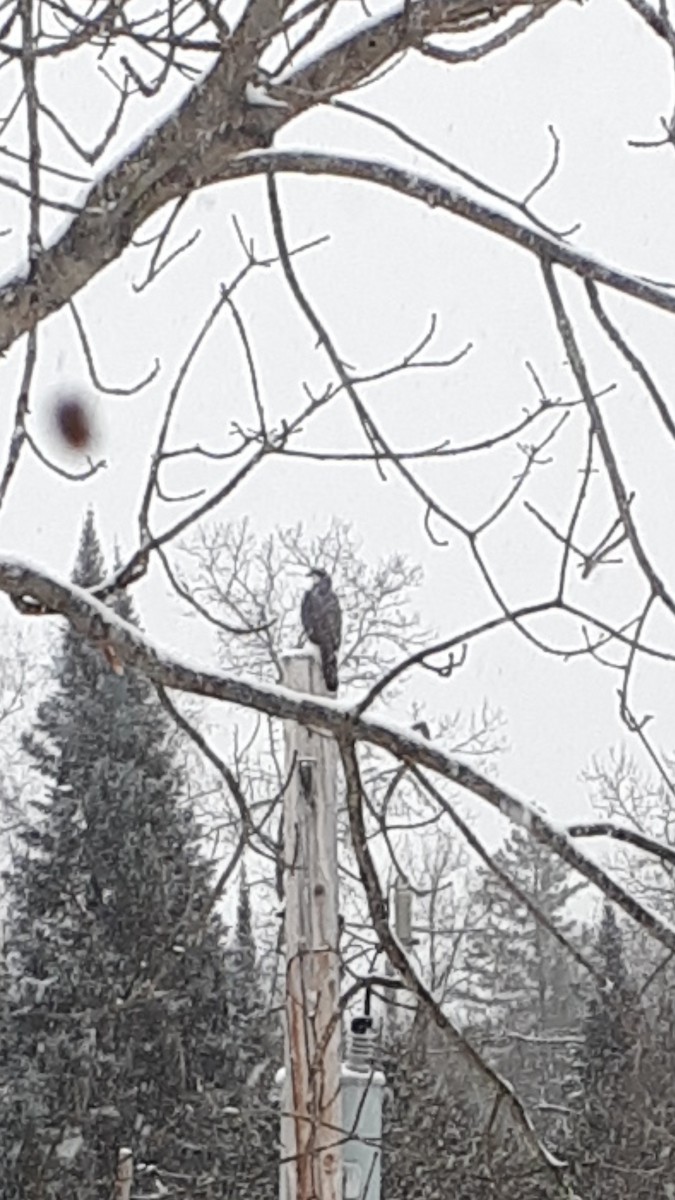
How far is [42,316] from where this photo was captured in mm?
1149

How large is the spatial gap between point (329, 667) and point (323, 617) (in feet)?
0.49

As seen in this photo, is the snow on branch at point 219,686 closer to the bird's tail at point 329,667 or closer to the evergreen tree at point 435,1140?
the bird's tail at point 329,667

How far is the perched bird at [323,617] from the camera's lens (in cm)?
225

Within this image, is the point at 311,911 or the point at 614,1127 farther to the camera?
the point at 614,1127

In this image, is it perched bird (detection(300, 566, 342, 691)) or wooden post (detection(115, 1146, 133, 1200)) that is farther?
wooden post (detection(115, 1146, 133, 1200))

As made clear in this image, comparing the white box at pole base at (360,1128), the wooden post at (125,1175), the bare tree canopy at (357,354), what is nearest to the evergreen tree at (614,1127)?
the wooden post at (125,1175)

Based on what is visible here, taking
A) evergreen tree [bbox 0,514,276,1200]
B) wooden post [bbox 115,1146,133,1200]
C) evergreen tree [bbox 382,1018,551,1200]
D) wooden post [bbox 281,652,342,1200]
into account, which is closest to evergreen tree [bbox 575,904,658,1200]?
evergreen tree [bbox 382,1018,551,1200]

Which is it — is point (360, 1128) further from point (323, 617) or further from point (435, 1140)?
point (435, 1140)

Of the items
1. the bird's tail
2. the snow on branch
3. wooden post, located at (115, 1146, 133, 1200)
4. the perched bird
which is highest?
the perched bird

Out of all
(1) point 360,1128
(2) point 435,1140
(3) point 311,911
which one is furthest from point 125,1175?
(3) point 311,911

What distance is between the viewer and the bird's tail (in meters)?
2.20

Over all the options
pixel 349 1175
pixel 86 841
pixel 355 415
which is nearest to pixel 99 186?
pixel 355 415

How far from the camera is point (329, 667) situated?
2.20m

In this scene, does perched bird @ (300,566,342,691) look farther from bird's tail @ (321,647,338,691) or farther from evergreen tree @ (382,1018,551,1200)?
evergreen tree @ (382,1018,551,1200)
